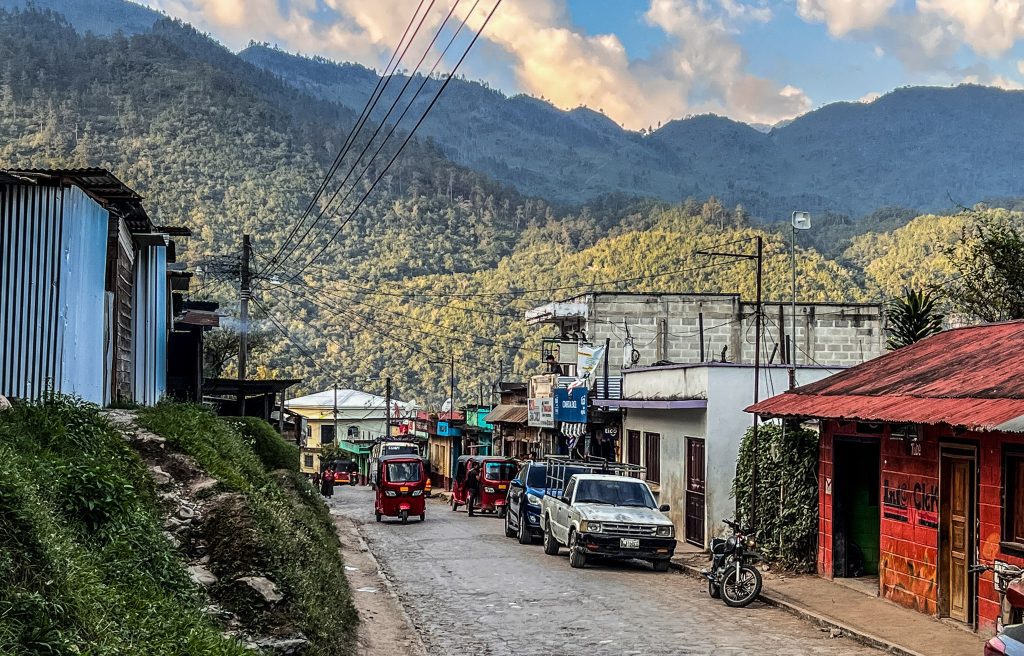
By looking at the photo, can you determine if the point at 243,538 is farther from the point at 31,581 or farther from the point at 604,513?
the point at 604,513

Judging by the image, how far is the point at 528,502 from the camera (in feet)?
92.6

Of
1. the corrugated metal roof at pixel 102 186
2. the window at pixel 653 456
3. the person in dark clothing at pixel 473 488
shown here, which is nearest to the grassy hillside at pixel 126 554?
the corrugated metal roof at pixel 102 186

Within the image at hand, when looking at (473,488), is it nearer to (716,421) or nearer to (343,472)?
(716,421)

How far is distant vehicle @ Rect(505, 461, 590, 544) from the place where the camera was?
27.9m

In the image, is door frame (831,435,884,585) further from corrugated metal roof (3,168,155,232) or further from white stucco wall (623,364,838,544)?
corrugated metal roof (3,168,155,232)

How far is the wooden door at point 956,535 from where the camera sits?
14.3 meters

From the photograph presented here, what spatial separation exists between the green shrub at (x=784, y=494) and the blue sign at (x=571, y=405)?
49.0 feet

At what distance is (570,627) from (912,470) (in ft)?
17.4

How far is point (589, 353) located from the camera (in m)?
41.9

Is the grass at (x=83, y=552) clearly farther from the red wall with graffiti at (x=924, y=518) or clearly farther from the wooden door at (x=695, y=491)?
the wooden door at (x=695, y=491)

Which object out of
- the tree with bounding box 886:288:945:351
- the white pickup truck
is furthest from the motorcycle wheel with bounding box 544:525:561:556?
the tree with bounding box 886:288:945:351

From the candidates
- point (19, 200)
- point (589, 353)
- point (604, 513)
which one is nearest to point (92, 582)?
point (19, 200)

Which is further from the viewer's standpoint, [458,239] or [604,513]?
[458,239]

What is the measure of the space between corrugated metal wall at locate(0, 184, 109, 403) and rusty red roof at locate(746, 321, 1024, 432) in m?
10.1
